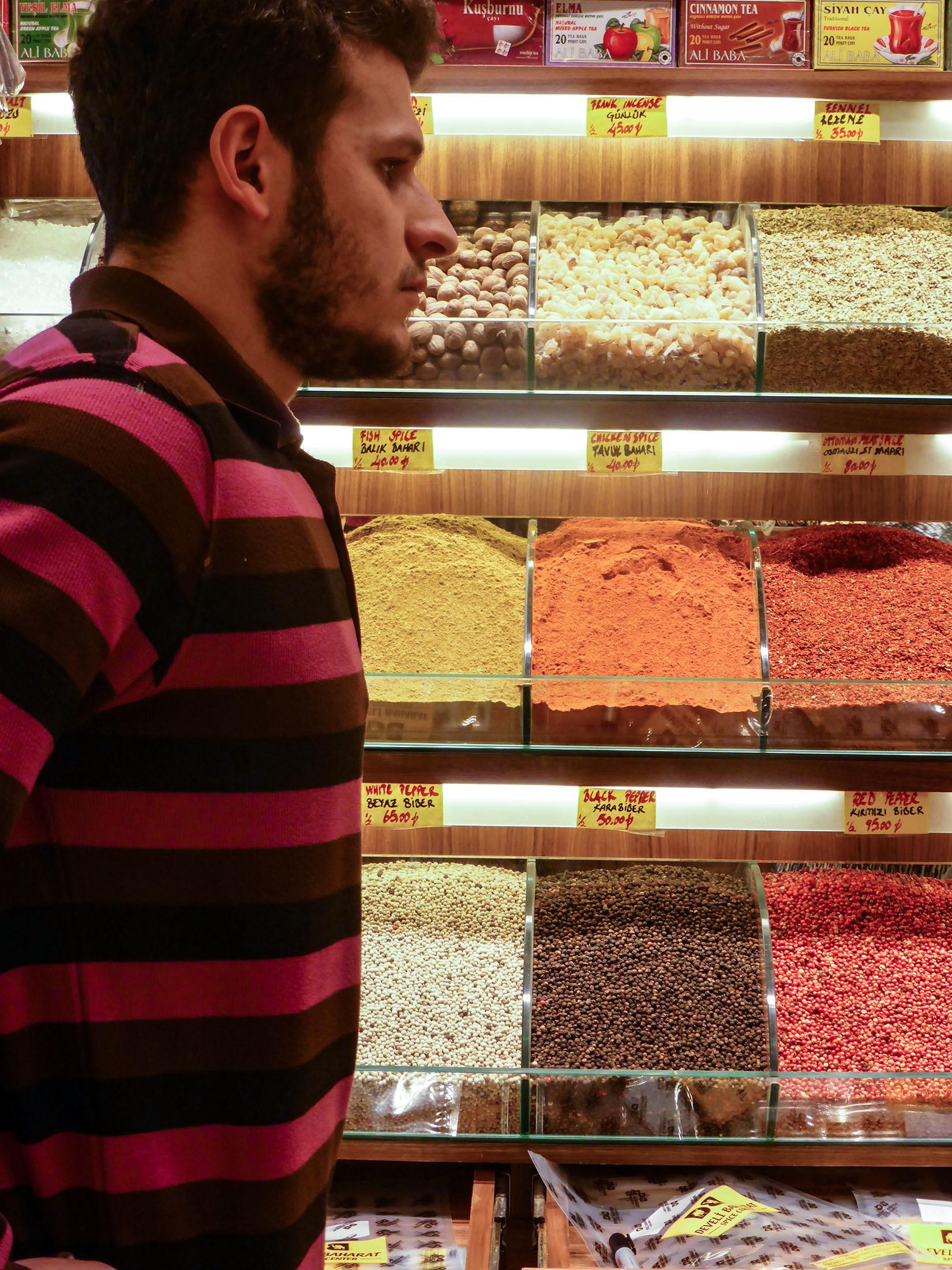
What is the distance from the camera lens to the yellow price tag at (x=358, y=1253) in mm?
1539

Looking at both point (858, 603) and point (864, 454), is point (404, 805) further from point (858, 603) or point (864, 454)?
point (864, 454)

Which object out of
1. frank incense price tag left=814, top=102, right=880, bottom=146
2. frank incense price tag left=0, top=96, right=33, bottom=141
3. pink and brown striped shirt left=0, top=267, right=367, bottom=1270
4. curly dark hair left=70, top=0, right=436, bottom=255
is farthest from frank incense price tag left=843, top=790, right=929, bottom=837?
frank incense price tag left=0, top=96, right=33, bottom=141

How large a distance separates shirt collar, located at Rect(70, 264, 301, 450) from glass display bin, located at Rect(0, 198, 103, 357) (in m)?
1.04

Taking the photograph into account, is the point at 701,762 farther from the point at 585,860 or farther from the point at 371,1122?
the point at 371,1122

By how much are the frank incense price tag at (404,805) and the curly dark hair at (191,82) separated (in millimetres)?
1067

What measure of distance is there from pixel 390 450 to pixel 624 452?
37cm

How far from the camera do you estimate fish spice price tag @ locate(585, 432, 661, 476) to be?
174 centimetres

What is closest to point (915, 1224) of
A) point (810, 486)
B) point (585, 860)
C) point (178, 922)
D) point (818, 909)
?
point (818, 909)

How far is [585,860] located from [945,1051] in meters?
0.61

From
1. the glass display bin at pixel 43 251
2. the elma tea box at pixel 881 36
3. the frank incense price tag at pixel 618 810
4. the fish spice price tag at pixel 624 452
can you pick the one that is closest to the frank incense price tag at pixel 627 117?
the elma tea box at pixel 881 36

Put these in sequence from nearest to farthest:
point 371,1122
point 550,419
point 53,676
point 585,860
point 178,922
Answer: point 53,676
point 178,922
point 371,1122
point 550,419
point 585,860

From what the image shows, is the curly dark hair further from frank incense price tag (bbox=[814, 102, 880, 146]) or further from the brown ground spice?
frank incense price tag (bbox=[814, 102, 880, 146])

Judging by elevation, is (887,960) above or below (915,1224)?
above

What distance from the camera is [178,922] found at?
26.5 inches
